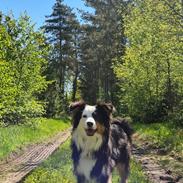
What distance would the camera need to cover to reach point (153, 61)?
3023 centimetres

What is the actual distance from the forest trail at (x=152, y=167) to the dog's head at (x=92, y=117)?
12.7 feet

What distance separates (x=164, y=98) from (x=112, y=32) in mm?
28033

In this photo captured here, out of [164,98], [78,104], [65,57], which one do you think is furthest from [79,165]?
[65,57]

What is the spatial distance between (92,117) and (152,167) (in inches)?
262

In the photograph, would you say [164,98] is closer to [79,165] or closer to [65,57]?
[79,165]

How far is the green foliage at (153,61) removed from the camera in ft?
71.1

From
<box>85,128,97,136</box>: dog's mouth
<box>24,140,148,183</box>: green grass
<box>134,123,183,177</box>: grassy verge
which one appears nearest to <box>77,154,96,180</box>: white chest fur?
<box>85,128,97,136</box>: dog's mouth

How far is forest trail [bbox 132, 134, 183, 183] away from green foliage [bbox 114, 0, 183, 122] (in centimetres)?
555

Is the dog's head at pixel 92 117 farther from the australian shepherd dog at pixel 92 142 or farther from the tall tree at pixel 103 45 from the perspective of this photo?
the tall tree at pixel 103 45

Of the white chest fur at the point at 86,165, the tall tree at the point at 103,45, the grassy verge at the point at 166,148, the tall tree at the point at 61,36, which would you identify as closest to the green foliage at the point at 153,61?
the grassy verge at the point at 166,148

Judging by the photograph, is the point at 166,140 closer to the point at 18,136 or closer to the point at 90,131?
the point at 18,136

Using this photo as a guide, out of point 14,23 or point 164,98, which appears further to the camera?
point 164,98

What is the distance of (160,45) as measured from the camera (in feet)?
79.2

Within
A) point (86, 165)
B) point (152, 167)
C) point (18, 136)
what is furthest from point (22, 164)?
point (86, 165)
